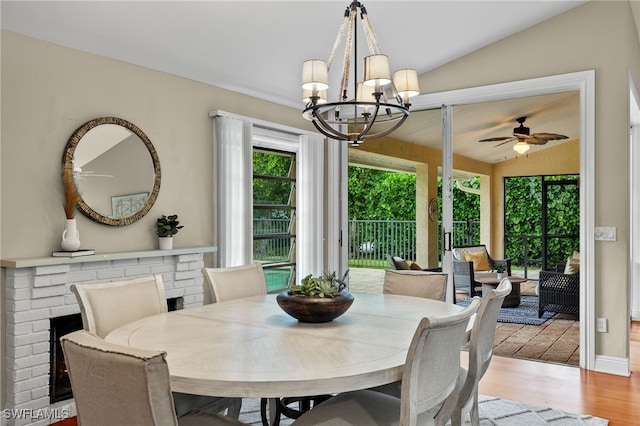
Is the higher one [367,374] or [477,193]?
[477,193]

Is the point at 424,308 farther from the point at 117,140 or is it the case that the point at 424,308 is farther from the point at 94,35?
the point at 94,35

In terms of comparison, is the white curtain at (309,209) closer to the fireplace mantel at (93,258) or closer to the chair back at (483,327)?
the fireplace mantel at (93,258)

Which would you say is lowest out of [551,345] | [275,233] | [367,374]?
[551,345]

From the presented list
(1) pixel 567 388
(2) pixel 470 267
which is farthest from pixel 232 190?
(2) pixel 470 267

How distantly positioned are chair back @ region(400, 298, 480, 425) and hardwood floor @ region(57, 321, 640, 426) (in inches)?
70.8

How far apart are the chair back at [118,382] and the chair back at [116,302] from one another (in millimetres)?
767

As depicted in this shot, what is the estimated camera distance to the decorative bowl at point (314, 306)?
2.18 meters

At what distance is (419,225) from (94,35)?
336cm

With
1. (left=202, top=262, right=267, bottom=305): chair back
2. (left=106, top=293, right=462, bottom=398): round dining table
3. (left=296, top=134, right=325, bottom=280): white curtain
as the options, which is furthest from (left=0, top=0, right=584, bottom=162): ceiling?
(left=106, top=293, right=462, bottom=398): round dining table

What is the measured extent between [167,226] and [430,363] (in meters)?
2.49

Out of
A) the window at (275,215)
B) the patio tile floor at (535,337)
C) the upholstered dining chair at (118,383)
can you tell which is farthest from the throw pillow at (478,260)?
the upholstered dining chair at (118,383)

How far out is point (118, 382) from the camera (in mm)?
1380

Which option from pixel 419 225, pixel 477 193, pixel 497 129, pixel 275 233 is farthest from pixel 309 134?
pixel 477 193

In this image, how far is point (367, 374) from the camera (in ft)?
5.25
